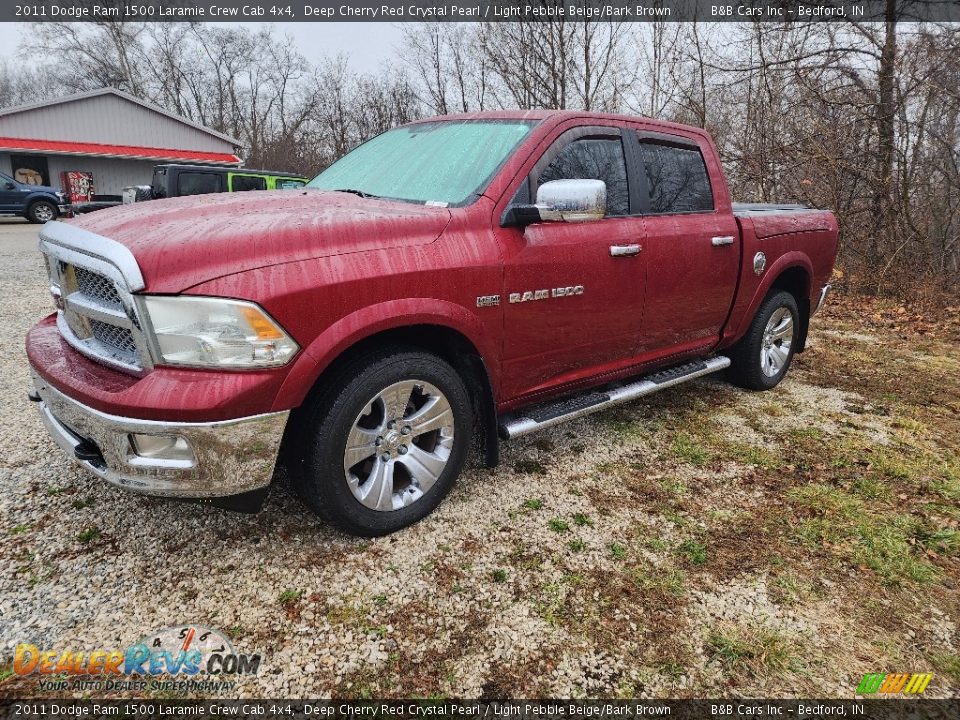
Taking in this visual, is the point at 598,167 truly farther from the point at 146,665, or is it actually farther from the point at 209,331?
the point at 146,665

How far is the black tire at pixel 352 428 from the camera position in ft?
7.48

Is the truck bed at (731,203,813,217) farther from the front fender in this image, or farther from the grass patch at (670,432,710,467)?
the front fender

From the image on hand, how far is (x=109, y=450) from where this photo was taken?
207 centimetres

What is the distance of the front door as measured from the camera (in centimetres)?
279

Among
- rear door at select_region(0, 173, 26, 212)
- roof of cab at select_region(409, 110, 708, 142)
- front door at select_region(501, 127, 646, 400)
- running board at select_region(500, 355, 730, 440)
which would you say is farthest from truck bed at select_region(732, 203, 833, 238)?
rear door at select_region(0, 173, 26, 212)

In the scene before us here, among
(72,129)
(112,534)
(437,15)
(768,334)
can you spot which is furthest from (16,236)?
(768,334)

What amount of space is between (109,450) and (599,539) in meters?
2.00

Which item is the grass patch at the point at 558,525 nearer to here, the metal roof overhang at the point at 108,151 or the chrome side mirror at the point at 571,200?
the chrome side mirror at the point at 571,200

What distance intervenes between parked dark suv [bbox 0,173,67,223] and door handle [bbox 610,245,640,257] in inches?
874

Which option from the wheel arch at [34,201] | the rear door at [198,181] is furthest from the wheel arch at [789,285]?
the wheel arch at [34,201]

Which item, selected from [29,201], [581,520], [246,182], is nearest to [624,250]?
[581,520]

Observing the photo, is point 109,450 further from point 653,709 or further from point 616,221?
point 616,221

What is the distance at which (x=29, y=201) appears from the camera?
20281 millimetres

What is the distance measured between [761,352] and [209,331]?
4.04 metres
